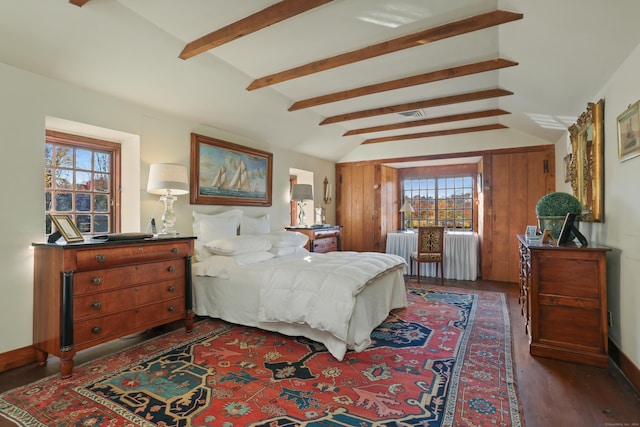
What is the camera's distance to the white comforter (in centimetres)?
258

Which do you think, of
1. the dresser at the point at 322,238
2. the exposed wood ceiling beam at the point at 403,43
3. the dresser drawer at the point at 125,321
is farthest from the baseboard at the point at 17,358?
the dresser at the point at 322,238

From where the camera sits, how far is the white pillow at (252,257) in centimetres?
344

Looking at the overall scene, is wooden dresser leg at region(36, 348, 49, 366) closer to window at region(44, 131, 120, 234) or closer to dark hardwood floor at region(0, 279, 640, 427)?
dark hardwood floor at region(0, 279, 640, 427)

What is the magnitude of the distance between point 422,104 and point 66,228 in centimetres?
425

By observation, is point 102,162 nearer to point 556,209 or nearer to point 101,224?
point 101,224

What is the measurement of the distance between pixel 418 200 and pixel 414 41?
485 centimetres

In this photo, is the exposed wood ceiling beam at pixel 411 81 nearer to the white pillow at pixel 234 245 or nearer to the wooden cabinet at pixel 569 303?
the wooden cabinet at pixel 569 303

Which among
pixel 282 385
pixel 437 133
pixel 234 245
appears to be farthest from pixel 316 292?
pixel 437 133

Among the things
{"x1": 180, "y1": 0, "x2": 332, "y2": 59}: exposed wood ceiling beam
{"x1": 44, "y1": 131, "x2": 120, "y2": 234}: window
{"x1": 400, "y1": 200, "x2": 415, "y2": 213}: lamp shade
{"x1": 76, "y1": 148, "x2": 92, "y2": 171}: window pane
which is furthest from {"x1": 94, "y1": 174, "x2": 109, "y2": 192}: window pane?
{"x1": 400, "y1": 200, "x2": 415, "y2": 213}: lamp shade

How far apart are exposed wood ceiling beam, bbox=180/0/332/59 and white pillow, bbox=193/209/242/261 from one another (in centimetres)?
179

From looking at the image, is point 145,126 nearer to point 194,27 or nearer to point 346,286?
point 194,27

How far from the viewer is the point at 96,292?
2475 mm

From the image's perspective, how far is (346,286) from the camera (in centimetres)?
262

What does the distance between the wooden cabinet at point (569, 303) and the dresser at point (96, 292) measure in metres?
3.18
